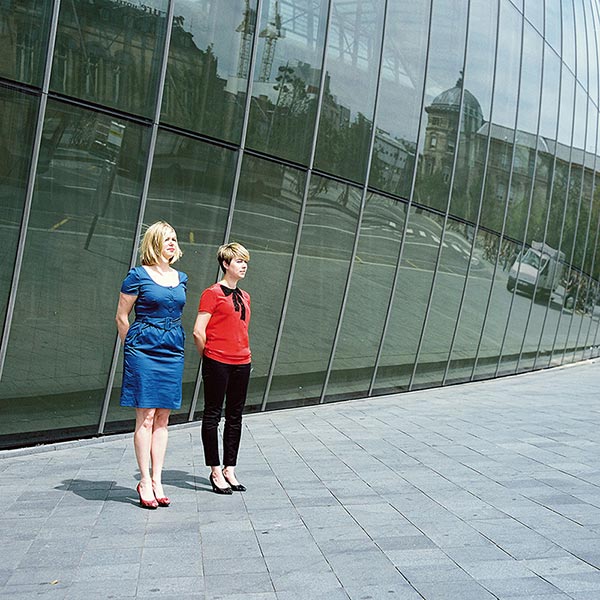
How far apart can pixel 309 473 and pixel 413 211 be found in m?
7.37

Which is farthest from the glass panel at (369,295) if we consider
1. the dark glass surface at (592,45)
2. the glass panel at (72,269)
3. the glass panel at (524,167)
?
the dark glass surface at (592,45)

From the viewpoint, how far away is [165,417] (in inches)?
273

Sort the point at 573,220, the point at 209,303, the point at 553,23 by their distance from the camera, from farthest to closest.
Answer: the point at 573,220
the point at 553,23
the point at 209,303

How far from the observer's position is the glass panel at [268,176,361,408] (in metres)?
12.3

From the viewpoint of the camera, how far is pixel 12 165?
822 cm

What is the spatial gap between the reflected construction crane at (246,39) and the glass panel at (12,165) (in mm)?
2968

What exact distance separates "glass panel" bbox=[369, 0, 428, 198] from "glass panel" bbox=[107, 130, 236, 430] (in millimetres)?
3460

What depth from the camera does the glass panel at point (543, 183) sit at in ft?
65.0

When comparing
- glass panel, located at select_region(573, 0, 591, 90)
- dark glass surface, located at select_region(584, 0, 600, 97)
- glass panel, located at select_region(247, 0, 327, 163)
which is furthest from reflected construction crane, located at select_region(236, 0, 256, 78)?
dark glass surface, located at select_region(584, 0, 600, 97)

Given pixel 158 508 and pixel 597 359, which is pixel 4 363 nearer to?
pixel 158 508

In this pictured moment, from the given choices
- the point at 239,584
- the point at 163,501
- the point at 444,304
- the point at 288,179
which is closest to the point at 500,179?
the point at 444,304

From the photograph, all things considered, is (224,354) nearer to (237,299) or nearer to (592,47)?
(237,299)

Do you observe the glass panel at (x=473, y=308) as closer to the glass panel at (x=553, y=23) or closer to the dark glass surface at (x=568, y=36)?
the glass panel at (x=553, y=23)

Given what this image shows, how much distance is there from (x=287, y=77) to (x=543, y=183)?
10.4 m
